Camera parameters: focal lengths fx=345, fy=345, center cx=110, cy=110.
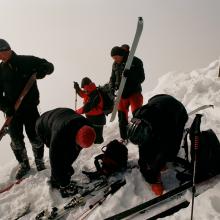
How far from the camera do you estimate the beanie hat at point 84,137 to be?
15.9 ft

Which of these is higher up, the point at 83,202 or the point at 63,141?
the point at 63,141

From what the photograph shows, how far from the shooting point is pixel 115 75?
25.1ft

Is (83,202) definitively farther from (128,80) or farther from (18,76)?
(128,80)

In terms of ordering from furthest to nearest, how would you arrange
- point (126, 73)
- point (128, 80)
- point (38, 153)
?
point (128, 80) < point (126, 73) < point (38, 153)

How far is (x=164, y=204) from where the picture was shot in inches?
189

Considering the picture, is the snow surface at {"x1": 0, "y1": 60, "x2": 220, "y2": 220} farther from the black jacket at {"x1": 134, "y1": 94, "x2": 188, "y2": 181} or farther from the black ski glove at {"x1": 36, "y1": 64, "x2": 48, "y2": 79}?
the black ski glove at {"x1": 36, "y1": 64, "x2": 48, "y2": 79}

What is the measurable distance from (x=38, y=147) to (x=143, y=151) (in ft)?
7.87

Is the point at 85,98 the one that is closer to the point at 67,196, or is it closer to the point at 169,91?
the point at 67,196

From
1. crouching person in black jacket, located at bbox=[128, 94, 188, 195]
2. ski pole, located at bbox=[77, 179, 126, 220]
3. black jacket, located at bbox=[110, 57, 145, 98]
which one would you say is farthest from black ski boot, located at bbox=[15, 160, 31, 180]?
crouching person in black jacket, located at bbox=[128, 94, 188, 195]

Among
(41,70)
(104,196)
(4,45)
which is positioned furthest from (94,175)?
(4,45)

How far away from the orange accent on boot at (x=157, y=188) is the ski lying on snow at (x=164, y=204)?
0.21 m

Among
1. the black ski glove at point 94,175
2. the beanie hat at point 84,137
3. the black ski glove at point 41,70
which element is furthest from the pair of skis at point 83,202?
the black ski glove at point 41,70

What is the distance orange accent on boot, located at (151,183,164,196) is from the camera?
5130 millimetres

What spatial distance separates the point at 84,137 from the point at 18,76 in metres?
2.22
